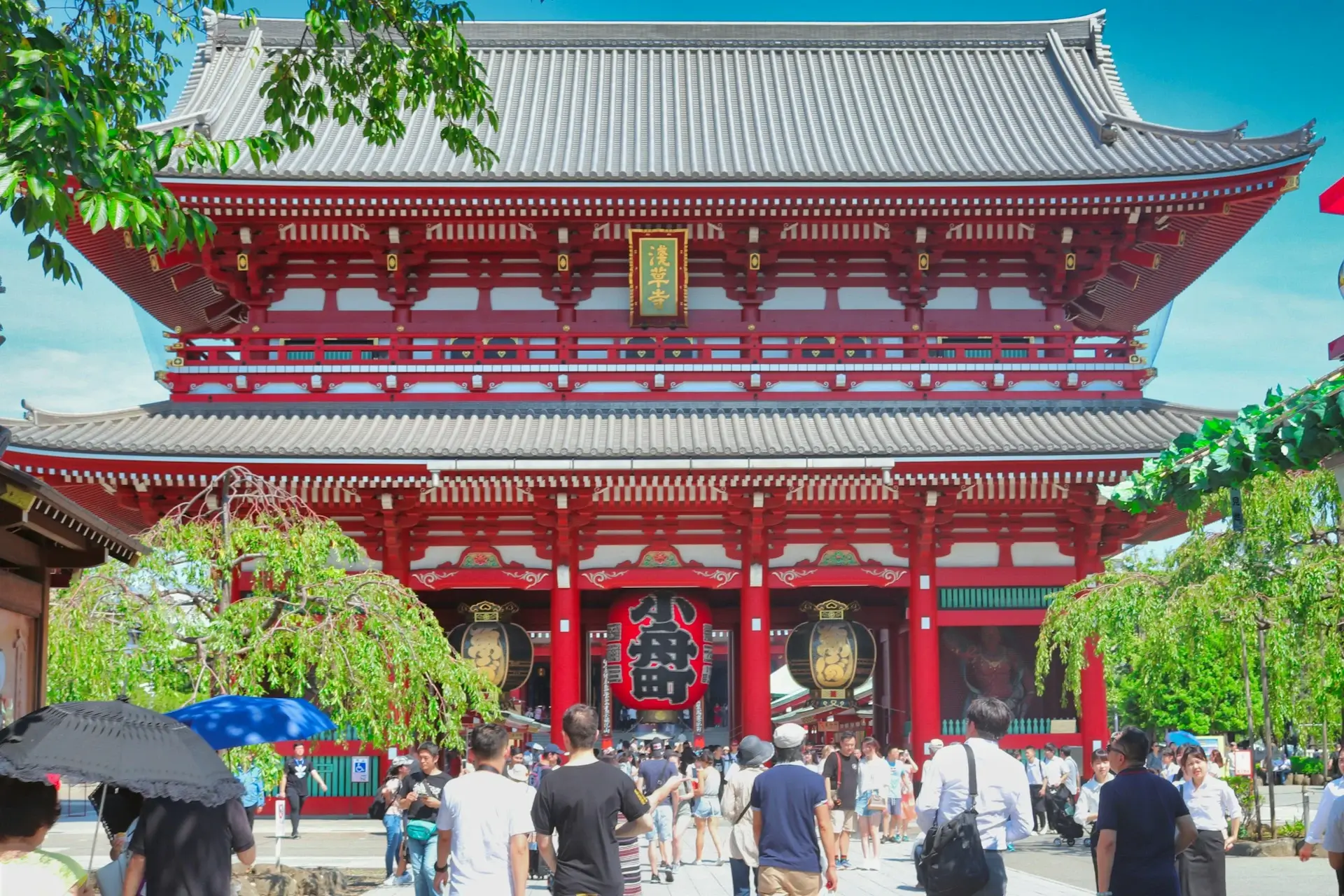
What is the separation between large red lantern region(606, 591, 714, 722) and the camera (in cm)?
1994

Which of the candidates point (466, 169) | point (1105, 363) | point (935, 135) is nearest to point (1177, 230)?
point (1105, 363)

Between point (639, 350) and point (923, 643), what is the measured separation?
20.1ft

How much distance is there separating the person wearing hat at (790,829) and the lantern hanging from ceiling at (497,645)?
12184 millimetres

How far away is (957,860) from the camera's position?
7.38 metres

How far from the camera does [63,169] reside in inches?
293

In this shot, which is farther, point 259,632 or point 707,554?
point 707,554

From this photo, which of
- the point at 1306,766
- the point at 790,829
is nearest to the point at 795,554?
the point at 790,829

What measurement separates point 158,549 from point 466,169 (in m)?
8.96

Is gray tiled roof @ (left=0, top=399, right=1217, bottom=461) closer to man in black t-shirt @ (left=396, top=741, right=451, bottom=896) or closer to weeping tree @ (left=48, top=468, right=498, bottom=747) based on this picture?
weeping tree @ (left=48, top=468, right=498, bottom=747)

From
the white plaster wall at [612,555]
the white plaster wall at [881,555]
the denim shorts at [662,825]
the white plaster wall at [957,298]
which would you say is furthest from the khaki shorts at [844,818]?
the white plaster wall at [957,298]

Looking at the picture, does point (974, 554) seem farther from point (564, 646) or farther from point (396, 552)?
point (396, 552)

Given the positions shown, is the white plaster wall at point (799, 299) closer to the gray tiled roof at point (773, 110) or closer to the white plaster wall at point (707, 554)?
the gray tiled roof at point (773, 110)

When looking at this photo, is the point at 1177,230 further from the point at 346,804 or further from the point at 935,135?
the point at 346,804

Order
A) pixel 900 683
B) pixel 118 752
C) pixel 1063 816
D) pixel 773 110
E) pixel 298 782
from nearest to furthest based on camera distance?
pixel 118 752
pixel 1063 816
pixel 298 782
pixel 900 683
pixel 773 110
